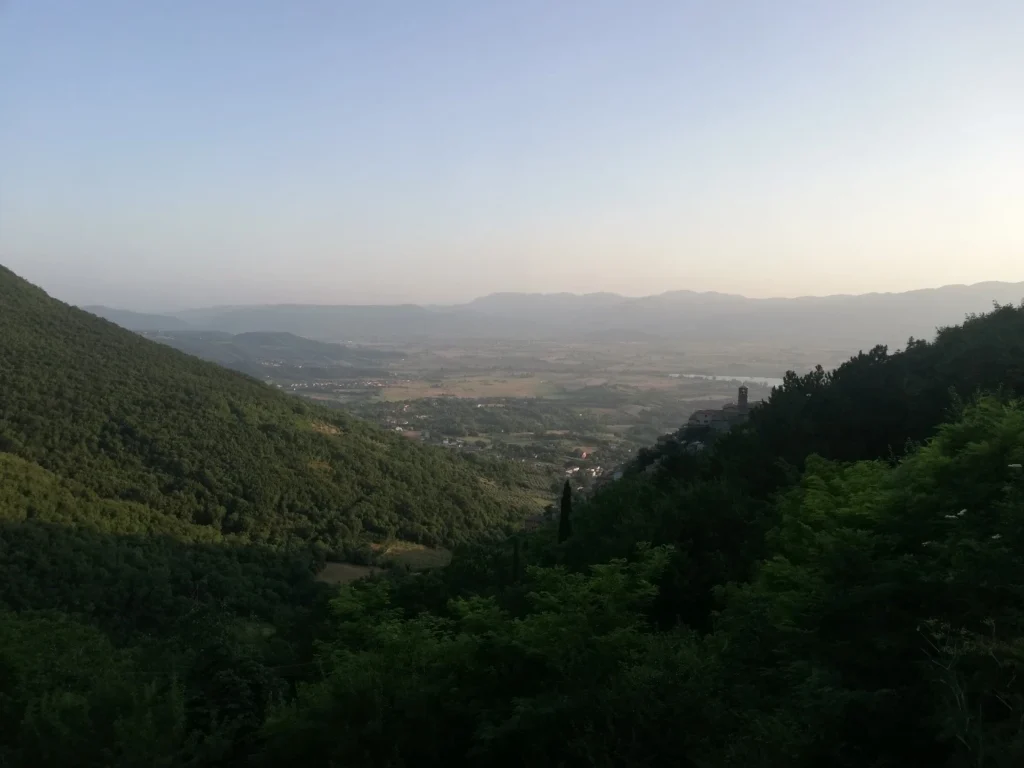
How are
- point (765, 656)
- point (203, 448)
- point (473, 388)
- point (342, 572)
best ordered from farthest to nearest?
point (473, 388), point (203, 448), point (342, 572), point (765, 656)

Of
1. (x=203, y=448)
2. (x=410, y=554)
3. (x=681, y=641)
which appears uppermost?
(x=681, y=641)

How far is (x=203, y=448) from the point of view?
33.5m

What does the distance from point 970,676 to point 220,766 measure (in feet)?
24.2

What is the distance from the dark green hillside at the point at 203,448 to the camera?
97.3 feet

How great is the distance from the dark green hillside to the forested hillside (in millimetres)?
10284

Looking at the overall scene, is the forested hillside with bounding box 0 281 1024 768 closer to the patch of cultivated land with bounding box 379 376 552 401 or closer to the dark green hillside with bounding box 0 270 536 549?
the dark green hillside with bounding box 0 270 536 549

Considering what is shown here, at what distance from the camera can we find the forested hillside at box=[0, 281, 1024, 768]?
5.13m

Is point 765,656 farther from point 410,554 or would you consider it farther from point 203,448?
point 203,448

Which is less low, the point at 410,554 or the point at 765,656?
the point at 765,656

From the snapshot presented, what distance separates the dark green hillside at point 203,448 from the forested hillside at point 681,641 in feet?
33.7

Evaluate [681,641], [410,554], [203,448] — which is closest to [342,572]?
[410,554]

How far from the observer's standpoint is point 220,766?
7.63 metres

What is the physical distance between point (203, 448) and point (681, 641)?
1223 inches

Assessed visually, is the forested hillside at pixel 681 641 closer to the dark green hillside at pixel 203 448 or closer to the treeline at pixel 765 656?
the treeline at pixel 765 656
